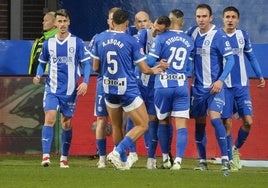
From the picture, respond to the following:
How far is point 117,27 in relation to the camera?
A: 1773 centimetres

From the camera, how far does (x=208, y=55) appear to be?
18.6m

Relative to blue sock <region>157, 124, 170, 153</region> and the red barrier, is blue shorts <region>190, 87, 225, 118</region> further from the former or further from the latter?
the red barrier

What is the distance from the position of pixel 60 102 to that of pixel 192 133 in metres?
3.49

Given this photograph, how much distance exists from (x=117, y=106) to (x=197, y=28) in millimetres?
1772

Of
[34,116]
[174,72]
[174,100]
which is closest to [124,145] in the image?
[174,100]

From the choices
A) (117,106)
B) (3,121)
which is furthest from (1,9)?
(117,106)

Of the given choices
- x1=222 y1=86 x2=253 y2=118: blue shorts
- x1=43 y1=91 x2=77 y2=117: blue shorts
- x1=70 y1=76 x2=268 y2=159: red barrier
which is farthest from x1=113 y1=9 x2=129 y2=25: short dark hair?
x1=70 y1=76 x2=268 y2=159: red barrier

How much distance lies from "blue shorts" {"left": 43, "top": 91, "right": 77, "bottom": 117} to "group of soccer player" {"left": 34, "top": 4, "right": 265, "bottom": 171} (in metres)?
0.01

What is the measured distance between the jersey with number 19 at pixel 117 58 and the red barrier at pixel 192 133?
4.18m

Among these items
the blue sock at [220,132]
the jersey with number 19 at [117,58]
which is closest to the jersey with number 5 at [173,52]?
the jersey with number 19 at [117,58]

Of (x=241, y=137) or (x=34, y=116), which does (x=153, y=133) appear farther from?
(x=34, y=116)

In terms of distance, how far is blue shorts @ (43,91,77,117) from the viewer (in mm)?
19047

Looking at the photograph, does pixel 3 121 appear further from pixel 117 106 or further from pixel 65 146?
pixel 117 106

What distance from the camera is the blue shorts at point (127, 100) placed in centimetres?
1780
